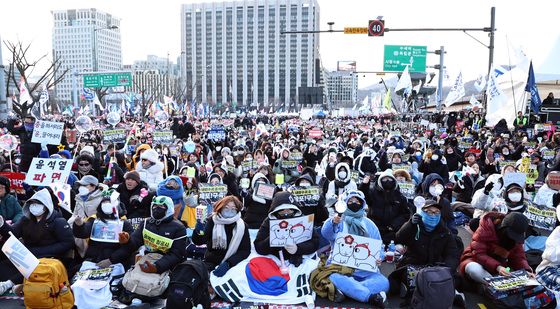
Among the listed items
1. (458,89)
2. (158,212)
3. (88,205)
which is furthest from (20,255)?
(458,89)

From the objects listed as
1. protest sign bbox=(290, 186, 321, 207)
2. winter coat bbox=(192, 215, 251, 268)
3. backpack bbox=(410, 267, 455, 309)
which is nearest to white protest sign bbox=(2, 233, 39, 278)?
winter coat bbox=(192, 215, 251, 268)

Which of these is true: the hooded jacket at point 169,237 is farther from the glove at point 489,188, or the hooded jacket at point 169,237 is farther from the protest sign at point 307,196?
the glove at point 489,188

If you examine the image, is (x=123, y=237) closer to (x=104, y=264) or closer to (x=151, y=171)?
(x=104, y=264)

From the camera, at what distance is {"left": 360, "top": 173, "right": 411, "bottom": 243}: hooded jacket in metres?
7.32

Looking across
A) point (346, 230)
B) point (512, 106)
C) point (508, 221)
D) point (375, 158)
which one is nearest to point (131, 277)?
point (346, 230)

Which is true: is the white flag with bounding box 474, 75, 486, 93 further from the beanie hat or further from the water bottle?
the beanie hat

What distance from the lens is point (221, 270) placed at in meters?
5.62

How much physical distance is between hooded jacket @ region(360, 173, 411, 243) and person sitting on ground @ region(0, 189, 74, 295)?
421 cm

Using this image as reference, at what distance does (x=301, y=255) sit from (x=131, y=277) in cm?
192

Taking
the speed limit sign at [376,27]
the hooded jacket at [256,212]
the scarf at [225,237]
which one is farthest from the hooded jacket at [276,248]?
the speed limit sign at [376,27]

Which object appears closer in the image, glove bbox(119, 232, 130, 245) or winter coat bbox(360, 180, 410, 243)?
glove bbox(119, 232, 130, 245)

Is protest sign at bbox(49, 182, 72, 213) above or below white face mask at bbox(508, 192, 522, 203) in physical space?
below

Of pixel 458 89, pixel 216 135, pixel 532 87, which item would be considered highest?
pixel 458 89

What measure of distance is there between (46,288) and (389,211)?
15.3ft
